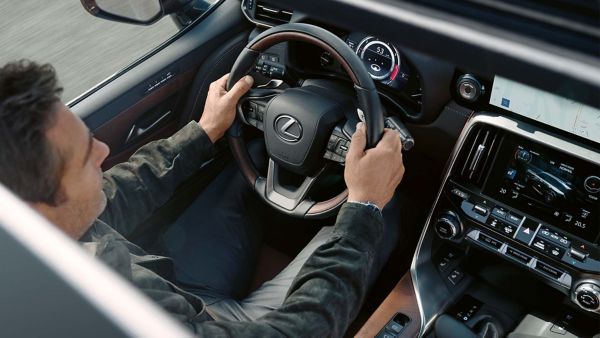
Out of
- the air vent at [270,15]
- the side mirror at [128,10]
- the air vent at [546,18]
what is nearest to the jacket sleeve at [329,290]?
the air vent at [270,15]

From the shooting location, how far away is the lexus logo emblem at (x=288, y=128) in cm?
200

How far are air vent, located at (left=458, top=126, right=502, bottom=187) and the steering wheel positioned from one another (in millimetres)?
302

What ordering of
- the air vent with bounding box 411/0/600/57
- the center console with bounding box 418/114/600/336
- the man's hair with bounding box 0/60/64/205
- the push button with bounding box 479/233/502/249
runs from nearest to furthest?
1. the air vent with bounding box 411/0/600/57
2. the man's hair with bounding box 0/60/64/205
3. the center console with bounding box 418/114/600/336
4. the push button with bounding box 479/233/502/249

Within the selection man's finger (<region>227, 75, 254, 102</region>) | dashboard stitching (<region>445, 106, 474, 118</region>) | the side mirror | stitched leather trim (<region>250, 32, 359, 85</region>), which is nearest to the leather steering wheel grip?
stitched leather trim (<region>250, 32, 359, 85</region>)

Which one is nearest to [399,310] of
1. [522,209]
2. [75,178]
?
[522,209]

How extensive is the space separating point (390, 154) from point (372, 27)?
4.01 feet

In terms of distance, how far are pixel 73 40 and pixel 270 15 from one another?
1.46 m

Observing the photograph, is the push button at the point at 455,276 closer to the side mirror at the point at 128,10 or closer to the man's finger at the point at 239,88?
the man's finger at the point at 239,88

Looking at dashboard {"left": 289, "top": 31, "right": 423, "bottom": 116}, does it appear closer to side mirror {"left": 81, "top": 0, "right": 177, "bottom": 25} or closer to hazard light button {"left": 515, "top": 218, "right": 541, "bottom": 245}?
hazard light button {"left": 515, "top": 218, "right": 541, "bottom": 245}

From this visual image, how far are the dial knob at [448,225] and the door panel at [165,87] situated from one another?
95 centimetres

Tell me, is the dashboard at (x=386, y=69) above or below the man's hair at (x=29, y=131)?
below

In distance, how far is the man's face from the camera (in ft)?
4.21

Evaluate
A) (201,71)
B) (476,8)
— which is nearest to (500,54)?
(476,8)

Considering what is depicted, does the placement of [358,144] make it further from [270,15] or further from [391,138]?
[270,15]
